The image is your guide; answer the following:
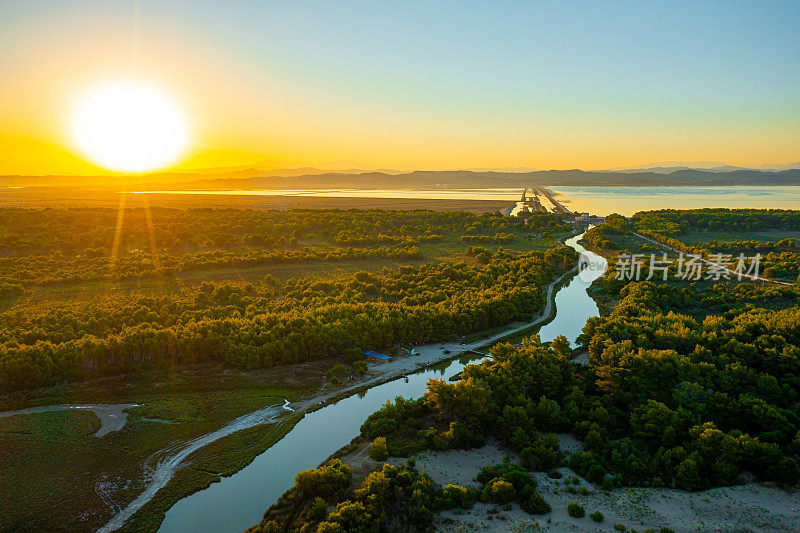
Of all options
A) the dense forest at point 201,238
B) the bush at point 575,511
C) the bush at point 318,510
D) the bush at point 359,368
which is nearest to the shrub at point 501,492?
the bush at point 575,511

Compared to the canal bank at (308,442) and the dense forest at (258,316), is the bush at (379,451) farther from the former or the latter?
the dense forest at (258,316)

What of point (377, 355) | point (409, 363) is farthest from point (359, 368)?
point (409, 363)

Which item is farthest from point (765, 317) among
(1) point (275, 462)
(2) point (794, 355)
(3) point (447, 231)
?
(3) point (447, 231)

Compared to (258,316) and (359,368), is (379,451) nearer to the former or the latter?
(359,368)

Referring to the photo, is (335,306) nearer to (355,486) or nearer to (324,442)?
(324,442)

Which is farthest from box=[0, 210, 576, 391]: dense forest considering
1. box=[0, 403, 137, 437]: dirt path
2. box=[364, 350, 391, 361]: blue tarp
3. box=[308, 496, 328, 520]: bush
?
box=[308, 496, 328, 520]: bush

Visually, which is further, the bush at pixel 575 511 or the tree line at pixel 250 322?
the tree line at pixel 250 322
